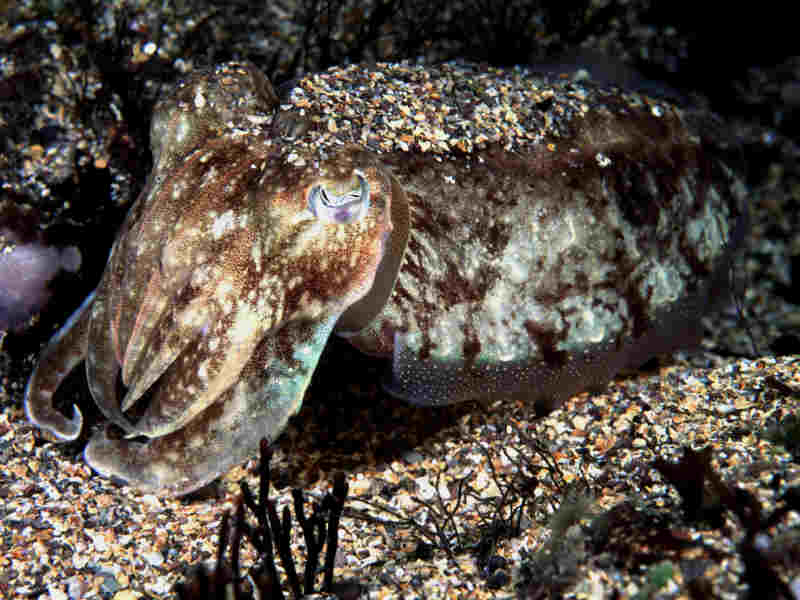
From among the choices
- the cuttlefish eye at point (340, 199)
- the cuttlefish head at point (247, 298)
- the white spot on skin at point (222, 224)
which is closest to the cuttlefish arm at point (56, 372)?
the cuttlefish head at point (247, 298)

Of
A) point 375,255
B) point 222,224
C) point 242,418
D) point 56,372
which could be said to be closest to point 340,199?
point 375,255

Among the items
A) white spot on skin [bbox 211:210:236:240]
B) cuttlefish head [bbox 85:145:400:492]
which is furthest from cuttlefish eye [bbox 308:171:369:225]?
white spot on skin [bbox 211:210:236:240]

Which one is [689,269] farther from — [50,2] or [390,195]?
[50,2]

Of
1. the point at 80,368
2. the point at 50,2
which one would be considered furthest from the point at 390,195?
the point at 50,2

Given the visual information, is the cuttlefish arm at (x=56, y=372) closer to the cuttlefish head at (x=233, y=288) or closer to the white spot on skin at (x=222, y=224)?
the cuttlefish head at (x=233, y=288)

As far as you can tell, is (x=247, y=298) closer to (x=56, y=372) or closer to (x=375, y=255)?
(x=375, y=255)

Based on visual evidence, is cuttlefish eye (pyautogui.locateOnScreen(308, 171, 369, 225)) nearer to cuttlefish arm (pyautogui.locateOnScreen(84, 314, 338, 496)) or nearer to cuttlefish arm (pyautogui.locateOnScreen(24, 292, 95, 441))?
cuttlefish arm (pyautogui.locateOnScreen(84, 314, 338, 496))

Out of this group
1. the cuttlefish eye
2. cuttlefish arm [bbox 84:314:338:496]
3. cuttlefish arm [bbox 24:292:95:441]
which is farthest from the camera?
cuttlefish arm [bbox 24:292:95:441]
